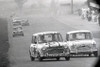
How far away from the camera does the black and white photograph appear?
24344mm

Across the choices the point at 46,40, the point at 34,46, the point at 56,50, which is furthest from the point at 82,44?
the point at 56,50

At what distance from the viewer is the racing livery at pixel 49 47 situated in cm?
2423

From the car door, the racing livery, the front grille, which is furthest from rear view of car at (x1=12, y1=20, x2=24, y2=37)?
the front grille

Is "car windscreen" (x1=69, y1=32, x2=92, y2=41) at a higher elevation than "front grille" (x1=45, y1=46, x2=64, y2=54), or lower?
higher

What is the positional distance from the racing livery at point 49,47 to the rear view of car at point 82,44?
1676mm

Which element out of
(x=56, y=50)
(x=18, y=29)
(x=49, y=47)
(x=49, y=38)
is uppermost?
(x=49, y=38)

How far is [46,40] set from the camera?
2527 centimetres

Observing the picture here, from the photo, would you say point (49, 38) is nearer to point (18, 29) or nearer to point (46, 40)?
point (46, 40)

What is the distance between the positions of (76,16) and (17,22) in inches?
458

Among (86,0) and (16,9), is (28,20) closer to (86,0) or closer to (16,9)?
(16,9)

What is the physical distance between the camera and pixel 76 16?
178 ft

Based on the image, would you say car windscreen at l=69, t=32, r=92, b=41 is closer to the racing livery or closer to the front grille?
the racing livery

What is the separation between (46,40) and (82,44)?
217 centimetres

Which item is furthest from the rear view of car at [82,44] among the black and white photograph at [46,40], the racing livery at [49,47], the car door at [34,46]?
the car door at [34,46]
